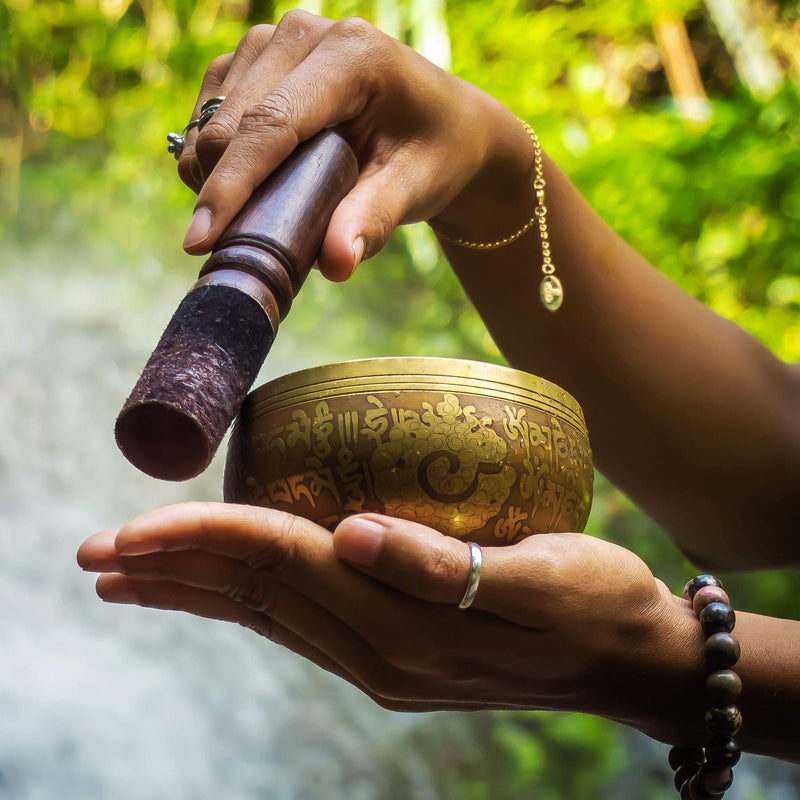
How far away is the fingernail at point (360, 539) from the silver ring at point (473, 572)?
8 cm

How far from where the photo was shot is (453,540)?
0.79 meters

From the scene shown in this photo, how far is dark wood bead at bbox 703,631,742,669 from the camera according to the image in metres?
0.92

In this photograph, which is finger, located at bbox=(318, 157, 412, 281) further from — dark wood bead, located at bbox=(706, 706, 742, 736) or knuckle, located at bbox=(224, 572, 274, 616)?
dark wood bead, located at bbox=(706, 706, 742, 736)

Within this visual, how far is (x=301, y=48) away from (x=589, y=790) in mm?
2154

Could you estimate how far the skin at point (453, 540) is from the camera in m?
0.79

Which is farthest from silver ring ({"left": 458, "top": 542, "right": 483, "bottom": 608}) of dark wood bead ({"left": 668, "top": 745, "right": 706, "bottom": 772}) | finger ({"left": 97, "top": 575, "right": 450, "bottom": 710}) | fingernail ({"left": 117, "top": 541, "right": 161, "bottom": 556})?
dark wood bead ({"left": 668, "top": 745, "right": 706, "bottom": 772})

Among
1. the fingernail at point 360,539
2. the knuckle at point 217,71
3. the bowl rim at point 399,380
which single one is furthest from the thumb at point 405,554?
the knuckle at point 217,71

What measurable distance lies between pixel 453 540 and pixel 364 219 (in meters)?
0.30

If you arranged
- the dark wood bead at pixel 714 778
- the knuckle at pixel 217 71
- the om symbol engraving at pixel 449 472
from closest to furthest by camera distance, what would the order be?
the om symbol engraving at pixel 449 472 → the dark wood bead at pixel 714 778 → the knuckle at pixel 217 71

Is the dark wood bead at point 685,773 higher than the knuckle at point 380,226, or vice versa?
the knuckle at point 380,226

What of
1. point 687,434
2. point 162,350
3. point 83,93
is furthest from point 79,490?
point 162,350

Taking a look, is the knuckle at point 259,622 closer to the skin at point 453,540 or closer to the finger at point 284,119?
the skin at point 453,540

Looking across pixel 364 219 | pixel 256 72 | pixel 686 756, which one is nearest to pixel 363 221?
pixel 364 219

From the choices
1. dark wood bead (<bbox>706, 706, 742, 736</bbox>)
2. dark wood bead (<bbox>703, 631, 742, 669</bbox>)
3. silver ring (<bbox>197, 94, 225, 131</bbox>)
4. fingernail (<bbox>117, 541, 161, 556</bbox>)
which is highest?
silver ring (<bbox>197, 94, 225, 131</bbox>)
